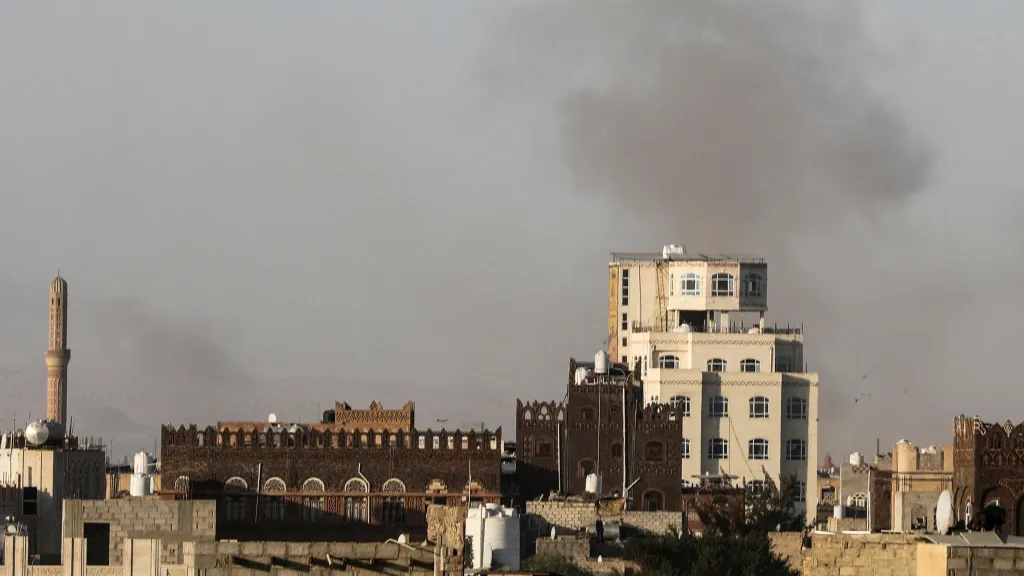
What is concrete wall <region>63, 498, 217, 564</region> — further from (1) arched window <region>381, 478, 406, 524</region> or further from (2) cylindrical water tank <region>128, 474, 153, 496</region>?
(1) arched window <region>381, 478, 406, 524</region>

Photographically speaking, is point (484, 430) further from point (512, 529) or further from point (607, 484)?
point (512, 529)

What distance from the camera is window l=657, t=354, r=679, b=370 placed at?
534 feet

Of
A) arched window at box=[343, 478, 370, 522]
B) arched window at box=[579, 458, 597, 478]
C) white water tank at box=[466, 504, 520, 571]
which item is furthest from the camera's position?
arched window at box=[579, 458, 597, 478]

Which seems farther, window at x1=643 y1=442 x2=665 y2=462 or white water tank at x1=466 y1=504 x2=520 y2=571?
window at x1=643 y1=442 x2=665 y2=462

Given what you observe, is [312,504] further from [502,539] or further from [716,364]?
[716,364]

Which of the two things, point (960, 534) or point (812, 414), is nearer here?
point (960, 534)

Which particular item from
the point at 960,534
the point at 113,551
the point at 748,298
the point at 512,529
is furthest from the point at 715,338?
the point at 960,534

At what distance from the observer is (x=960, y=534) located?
40.2 metres

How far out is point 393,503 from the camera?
4936 inches

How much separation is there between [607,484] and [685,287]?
37.8 meters

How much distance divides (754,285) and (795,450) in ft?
41.9

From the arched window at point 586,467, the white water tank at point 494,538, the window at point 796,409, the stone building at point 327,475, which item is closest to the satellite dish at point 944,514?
the white water tank at point 494,538

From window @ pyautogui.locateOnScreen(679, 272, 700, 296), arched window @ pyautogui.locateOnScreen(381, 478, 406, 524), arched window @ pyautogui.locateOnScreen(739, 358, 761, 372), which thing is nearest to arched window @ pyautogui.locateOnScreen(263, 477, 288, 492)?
arched window @ pyautogui.locateOnScreen(381, 478, 406, 524)

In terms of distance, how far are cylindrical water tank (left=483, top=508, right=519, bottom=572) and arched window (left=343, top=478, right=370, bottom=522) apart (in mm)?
36689
